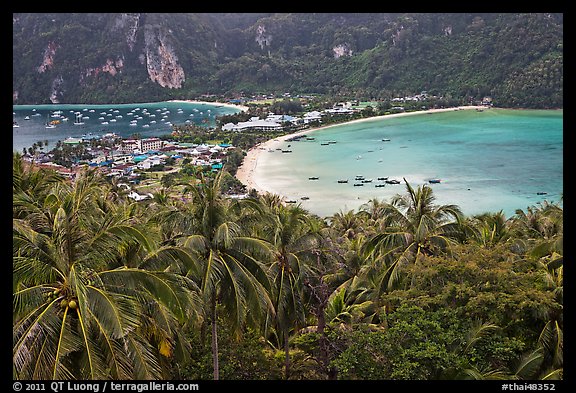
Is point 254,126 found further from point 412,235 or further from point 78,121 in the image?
point 412,235

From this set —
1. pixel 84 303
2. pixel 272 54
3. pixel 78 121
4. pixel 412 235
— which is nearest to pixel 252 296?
pixel 84 303

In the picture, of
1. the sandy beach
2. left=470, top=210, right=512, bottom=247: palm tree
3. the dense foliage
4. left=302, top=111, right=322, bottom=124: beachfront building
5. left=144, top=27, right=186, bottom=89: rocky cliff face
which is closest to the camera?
the dense foliage

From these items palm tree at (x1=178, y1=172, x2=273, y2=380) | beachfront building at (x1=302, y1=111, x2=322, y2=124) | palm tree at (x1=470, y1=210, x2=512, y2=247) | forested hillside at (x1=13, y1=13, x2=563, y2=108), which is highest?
forested hillside at (x1=13, y1=13, x2=563, y2=108)

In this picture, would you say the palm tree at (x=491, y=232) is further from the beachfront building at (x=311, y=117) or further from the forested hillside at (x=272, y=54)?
the forested hillside at (x=272, y=54)

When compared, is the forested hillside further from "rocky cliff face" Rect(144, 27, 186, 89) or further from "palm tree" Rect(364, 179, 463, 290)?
"palm tree" Rect(364, 179, 463, 290)

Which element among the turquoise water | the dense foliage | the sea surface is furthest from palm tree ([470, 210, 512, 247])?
the sea surface

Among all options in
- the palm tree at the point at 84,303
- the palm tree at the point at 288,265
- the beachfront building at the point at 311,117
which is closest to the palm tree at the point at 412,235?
the palm tree at the point at 288,265

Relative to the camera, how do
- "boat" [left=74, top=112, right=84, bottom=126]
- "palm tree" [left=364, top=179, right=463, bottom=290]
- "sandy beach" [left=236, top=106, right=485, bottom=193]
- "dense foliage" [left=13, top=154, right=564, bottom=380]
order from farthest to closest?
"boat" [left=74, top=112, right=84, bottom=126], "sandy beach" [left=236, top=106, right=485, bottom=193], "palm tree" [left=364, top=179, right=463, bottom=290], "dense foliage" [left=13, top=154, right=564, bottom=380]
